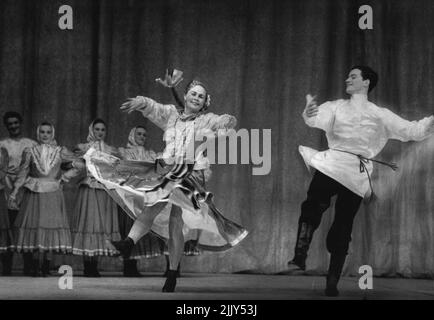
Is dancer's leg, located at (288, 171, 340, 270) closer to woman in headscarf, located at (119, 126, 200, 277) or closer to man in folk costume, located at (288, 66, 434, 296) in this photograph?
man in folk costume, located at (288, 66, 434, 296)

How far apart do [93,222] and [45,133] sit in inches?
31.5

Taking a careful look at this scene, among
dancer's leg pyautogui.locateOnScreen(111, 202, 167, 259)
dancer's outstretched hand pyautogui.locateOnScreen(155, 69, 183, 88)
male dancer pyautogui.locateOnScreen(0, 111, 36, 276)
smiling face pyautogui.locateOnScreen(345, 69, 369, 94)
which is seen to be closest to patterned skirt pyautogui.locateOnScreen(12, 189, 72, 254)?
male dancer pyautogui.locateOnScreen(0, 111, 36, 276)

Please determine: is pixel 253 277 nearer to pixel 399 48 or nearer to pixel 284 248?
pixel 284 248

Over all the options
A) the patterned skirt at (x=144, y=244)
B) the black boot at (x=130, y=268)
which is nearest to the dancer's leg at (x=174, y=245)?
the patterned skirt at (x=144, y=244)

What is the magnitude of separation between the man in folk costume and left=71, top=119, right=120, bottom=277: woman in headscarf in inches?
56.0

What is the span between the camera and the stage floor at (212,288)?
5965mm

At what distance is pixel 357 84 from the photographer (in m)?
6.77

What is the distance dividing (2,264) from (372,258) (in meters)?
2.90

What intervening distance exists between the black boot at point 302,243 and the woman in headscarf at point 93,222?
138 centimetres

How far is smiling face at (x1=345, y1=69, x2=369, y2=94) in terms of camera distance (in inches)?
266

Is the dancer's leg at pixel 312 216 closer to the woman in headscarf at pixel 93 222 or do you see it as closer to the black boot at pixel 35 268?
the woman in headscarf at pixel 93 222

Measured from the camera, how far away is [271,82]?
7.11 m

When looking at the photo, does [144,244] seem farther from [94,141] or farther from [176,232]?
[94,141]

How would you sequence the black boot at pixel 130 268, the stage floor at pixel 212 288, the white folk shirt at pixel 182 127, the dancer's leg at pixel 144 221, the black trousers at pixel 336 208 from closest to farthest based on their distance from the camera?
the stage floor at pixel 212 288
the dancer's leg at pixel 144 221
the white folk shirt at pixel 182 127
the black trousers at pixel 336 208
the black boot at pixel 130 268
